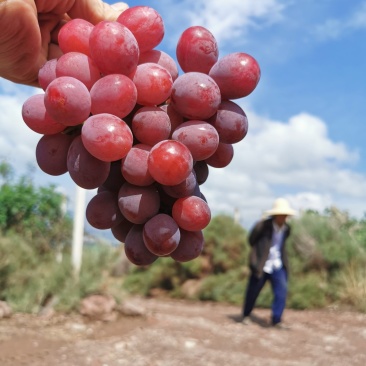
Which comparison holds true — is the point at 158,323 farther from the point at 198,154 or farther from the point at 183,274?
the point at 198,154

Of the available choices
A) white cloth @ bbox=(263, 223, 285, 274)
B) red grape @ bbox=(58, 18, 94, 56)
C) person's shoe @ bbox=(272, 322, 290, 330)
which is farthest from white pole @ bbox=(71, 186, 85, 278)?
red grape @ bbox=(58, 18, 94, 56)

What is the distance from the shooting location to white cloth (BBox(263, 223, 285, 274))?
657cm

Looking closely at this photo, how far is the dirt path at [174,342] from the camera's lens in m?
5.06

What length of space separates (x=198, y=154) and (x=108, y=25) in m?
0.31

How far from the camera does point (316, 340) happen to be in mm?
6484

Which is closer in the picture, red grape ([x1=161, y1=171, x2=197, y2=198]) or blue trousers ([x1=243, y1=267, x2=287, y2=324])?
red grape ([x1=161, y1=171, x2=197, y2=198])

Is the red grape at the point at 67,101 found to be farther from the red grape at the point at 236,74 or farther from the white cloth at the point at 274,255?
the white cloth at the point at 274,255

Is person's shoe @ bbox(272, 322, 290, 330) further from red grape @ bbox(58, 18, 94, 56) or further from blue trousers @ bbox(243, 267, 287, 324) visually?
red grape @ bbox(58, 18, 94, 56)

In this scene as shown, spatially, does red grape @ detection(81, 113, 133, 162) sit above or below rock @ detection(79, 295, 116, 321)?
above

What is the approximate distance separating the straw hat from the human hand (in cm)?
507


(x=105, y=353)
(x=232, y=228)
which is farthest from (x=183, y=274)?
(x=105, y=353)

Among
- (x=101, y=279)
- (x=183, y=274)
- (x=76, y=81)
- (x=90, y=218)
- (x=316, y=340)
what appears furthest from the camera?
(x=183, y=274)

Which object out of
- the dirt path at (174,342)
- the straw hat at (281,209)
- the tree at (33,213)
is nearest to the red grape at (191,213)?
the dirt path at (174,342)

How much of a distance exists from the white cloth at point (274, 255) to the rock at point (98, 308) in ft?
6.81
